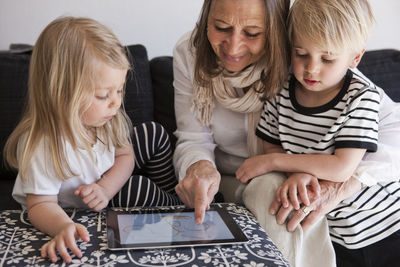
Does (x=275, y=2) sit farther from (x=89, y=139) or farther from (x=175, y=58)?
(x=89, y=139)

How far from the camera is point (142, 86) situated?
1740 mm

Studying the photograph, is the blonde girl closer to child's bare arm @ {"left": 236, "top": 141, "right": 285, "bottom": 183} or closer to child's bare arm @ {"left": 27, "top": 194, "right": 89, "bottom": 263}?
child's bare arm @ {"left": 27, "top": 194, "right": 89, "bottom": 263}

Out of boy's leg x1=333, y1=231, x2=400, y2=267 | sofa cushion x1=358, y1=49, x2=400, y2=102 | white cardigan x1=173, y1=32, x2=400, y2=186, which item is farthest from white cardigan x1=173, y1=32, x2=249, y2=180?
sofa cushion x1=358, y1=49, x2=400, y2=102

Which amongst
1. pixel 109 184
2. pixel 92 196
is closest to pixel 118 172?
pixel 109 184

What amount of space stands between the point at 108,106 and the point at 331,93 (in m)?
0.60

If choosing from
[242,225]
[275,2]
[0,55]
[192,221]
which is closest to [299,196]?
[242,225]

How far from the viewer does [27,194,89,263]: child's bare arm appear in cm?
100

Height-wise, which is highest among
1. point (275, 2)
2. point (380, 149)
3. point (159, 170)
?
point (275, 2)

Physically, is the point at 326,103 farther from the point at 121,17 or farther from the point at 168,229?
the point at 121,17

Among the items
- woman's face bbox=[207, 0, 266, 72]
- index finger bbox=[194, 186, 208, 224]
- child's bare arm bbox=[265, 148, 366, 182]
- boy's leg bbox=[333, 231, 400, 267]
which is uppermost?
woman's face bbox=[207, 0, 266, 72]

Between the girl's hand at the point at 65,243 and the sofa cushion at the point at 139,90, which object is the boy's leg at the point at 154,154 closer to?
the sofa cushion at the point at 139,90

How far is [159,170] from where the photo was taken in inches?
64.4

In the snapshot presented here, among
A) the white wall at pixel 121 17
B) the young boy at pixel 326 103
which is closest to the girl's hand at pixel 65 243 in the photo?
the young boy at pixel 326 103

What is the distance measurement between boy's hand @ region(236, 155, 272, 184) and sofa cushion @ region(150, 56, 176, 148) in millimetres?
450
